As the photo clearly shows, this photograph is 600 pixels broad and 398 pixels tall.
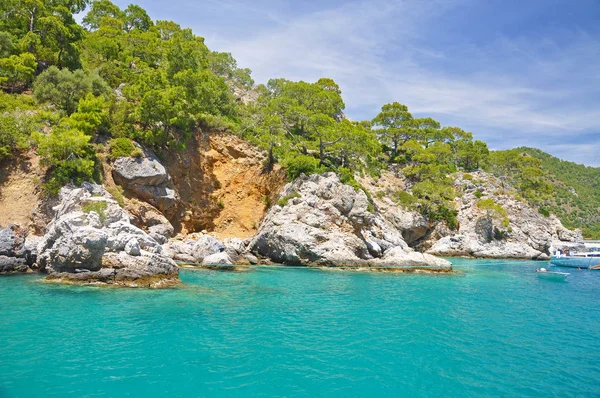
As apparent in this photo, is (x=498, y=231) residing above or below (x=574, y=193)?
below

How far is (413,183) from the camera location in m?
66.1

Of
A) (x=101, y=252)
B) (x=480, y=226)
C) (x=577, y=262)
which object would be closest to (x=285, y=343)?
(x=101, y=252)

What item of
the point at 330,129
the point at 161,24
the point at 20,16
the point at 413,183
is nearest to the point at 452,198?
the point at 413,183

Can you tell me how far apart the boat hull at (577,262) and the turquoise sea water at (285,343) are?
104ft

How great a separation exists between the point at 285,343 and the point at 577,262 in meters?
52.0

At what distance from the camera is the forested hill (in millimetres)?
31719

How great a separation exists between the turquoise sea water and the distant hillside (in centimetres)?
9190

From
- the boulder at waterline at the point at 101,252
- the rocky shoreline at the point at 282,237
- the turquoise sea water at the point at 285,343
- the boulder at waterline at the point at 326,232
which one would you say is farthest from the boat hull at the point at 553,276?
the boulder at waterline at the point at 101,252

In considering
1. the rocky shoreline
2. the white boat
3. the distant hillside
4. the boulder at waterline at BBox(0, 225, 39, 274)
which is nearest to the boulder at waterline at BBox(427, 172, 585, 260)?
the rocky shoreline

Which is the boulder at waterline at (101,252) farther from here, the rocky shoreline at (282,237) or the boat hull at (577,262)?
the boat hull at (577,262)

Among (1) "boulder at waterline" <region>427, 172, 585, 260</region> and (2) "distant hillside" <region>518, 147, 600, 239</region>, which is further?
(2) "distant hillside" <region>518, 147, 600, 239</region>

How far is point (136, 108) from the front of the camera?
1449 inches

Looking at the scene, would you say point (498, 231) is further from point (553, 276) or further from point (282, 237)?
point (282, 237)

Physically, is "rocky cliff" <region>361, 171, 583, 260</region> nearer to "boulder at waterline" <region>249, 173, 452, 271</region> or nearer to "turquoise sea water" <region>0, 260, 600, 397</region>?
"boulder at waterline" <region>249, 173, 452, 271</region>
